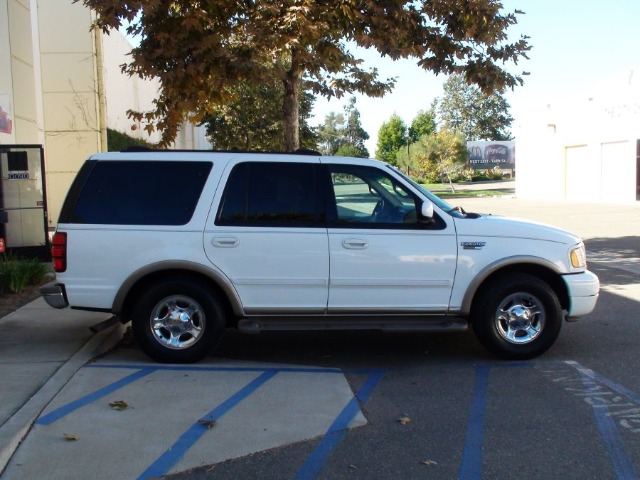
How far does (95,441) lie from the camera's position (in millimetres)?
4688

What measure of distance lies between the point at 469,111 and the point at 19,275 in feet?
314

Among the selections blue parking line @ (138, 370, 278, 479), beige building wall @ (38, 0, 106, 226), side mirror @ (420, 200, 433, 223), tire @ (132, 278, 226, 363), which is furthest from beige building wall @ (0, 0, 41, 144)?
side mirror @ (420, 200, 433, 223)

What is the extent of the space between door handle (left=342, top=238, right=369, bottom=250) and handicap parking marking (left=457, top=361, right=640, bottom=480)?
63.2 inches

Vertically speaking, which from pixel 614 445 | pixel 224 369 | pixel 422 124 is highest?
pixel 422 124

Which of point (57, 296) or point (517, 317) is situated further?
point (517, 317)

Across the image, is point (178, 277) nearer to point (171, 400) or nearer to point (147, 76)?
point (171, 400)

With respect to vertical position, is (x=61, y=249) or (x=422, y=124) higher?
(x=422, y=124)

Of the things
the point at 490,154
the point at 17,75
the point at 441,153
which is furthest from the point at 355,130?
the point at 17,75

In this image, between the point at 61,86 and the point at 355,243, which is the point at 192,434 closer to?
the point at 355,243

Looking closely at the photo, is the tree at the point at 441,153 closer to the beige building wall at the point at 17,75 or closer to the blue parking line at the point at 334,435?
the beige building wall at the point at 17,75

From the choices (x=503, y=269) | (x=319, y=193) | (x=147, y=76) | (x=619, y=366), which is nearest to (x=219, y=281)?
(x=319, y=193)

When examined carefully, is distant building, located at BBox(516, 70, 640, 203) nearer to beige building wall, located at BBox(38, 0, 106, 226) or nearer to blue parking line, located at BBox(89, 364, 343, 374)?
beige building wall, located at BBox(38, 0, 106, 226)

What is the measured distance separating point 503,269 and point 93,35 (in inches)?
710

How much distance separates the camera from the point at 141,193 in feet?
21.4
